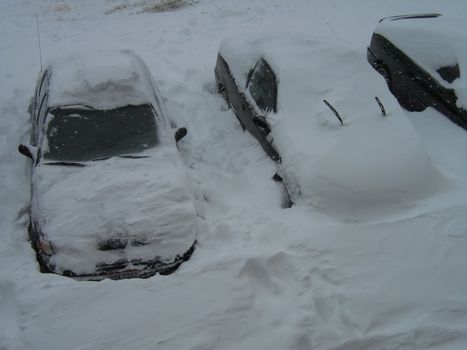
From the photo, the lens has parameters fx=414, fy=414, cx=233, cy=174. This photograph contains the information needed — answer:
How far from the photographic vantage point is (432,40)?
6.11 m

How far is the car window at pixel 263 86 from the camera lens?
17.4ft

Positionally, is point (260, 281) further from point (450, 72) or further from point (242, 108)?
point (450, 72)

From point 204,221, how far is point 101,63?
98.2 inches

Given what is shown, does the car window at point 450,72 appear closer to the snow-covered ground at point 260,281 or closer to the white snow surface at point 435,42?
the white snow surface at point 435,42

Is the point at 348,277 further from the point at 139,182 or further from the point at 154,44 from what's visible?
the point at 154,44

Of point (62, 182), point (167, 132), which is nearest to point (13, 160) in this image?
point (62, 182)

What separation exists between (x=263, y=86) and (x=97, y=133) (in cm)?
223

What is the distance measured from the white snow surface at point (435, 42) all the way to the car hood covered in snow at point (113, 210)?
3.95 meters

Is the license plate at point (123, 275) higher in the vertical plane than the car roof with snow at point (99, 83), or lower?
lower

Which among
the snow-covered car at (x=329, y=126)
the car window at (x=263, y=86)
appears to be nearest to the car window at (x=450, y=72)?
the snow-covered car at (x=329, y=126)

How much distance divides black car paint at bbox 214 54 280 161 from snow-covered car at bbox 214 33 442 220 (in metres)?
0.01

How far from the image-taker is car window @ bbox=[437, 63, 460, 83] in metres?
5.68

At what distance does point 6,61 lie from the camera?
801cm

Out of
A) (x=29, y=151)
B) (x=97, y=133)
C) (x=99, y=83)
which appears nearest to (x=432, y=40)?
(x=99, y=83)
